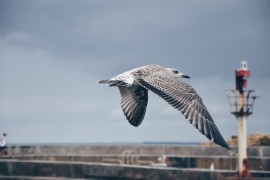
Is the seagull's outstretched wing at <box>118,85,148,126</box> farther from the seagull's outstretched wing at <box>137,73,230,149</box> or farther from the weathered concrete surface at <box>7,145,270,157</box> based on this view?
the weathered concrete surface at <box>7,145,270,157</box>

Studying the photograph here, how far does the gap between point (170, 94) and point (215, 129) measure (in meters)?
1.04

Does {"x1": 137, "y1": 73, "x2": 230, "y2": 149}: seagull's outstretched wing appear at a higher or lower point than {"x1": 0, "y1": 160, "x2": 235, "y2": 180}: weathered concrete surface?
higher

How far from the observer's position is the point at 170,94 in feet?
44.1

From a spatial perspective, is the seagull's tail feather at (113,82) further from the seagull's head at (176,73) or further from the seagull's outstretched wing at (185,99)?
the seagull's head at (176,73)

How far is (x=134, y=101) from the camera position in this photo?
15.0 m

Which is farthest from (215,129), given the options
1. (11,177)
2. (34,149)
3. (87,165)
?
(34,149)

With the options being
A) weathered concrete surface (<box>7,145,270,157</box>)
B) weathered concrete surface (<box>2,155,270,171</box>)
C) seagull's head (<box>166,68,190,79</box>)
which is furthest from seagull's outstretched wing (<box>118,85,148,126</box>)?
weathered concrete surface (<box>7,145,270,157</box>)

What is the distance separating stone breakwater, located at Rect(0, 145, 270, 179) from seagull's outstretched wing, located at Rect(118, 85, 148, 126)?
686cm

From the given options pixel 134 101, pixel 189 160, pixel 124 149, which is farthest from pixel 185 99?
pixel 124 149

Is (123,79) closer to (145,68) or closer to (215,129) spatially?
(145,68)

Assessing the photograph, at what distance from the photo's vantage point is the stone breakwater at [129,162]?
73.8 feet

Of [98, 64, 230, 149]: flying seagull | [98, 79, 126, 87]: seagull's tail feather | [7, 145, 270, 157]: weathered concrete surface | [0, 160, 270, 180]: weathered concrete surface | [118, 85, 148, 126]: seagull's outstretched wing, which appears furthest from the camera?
[7, 145, 270, 157]: weathered concrete surface

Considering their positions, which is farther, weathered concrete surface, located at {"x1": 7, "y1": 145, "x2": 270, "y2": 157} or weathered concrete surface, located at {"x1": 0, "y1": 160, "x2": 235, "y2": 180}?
weathered concrete surface, located at {"x1": 7, "y1": 145, "x2": 270, "y2": 157}

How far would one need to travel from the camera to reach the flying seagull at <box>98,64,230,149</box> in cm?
1317
